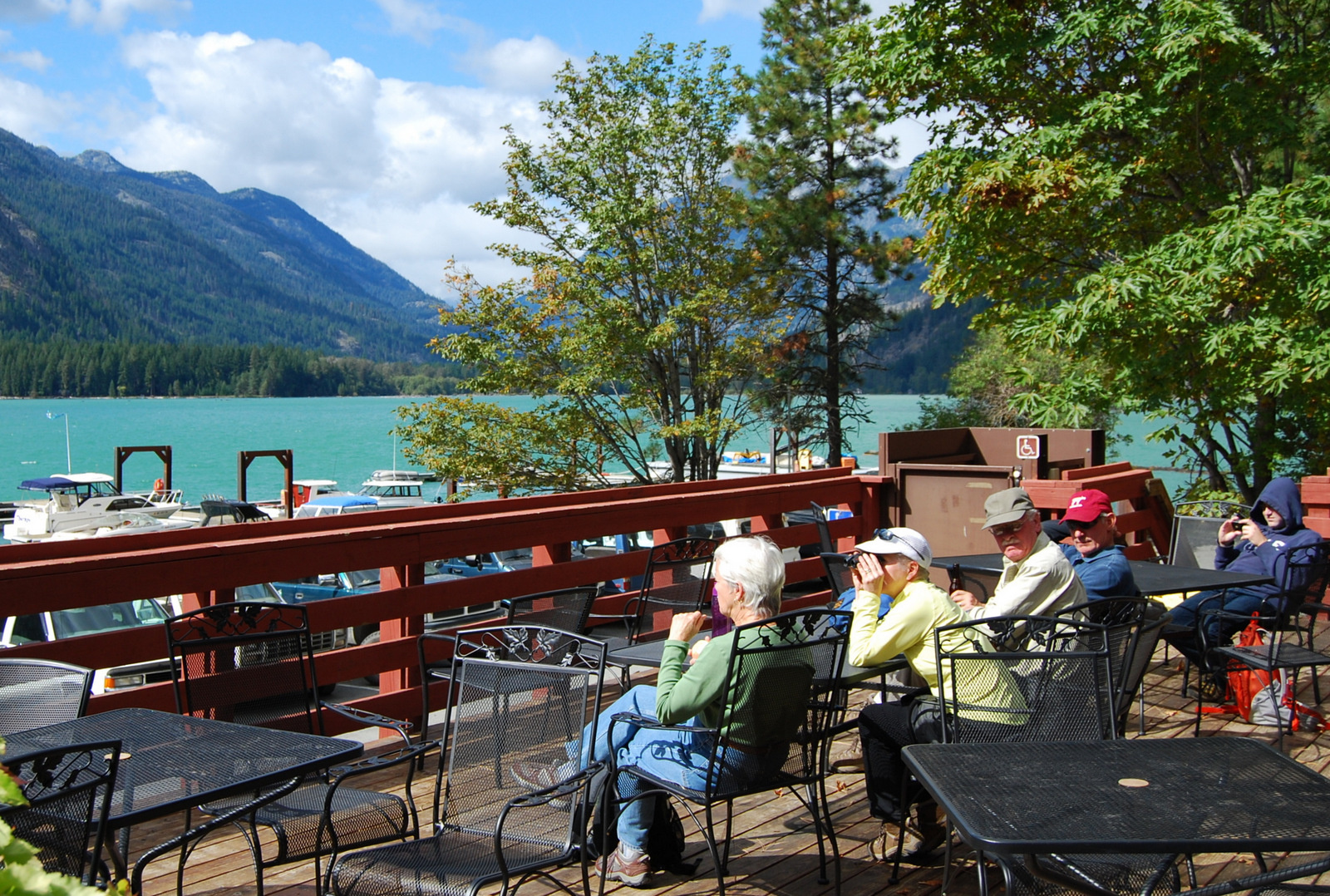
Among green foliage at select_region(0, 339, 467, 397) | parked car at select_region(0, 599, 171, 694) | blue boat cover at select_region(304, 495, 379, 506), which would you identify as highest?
green foliage at select_region(0, 339, 467, 397)

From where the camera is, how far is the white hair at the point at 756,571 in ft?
10.8

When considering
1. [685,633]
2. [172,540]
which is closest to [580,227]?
[172,540]

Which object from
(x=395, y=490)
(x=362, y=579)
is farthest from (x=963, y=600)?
(x=395, y=490)

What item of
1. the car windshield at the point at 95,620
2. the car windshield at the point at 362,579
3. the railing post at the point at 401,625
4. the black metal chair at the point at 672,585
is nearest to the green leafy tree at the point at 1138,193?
the black metal chair at the point at 672,585

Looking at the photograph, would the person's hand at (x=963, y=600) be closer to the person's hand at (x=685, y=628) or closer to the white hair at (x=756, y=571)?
the white hair at (x=756, y=571)

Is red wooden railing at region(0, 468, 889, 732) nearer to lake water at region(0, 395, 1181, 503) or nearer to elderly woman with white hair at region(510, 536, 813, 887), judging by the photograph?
elderly woman with white hair at region(510, 536, 813, 887)

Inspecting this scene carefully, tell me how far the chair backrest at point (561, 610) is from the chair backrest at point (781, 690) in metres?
1.12

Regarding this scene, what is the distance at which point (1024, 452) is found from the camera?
26.9ft

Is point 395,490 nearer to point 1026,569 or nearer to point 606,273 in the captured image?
point 606,273

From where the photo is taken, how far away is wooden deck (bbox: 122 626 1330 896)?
10.9ft

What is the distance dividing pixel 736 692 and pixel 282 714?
175 cm

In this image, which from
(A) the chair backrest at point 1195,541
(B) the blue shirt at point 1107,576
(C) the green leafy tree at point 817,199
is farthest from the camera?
(C) the green leafy tree at point 817,199

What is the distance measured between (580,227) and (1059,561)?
20.5 meters

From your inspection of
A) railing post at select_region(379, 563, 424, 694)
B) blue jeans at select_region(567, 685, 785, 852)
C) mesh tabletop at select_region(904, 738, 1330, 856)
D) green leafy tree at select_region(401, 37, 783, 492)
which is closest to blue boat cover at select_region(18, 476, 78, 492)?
green leafy tree at select_region(401, 37, 783, 492)
